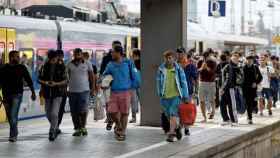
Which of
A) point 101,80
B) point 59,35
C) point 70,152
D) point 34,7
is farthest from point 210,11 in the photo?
point 70,152

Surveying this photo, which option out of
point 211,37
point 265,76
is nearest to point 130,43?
point 265,76

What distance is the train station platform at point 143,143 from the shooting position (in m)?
9.77

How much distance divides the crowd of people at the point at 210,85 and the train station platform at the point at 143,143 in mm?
392

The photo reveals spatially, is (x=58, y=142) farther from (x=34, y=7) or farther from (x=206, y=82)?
(x=34, y=7)

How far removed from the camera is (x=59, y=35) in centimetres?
1844

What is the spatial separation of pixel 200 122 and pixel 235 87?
3.60 feet

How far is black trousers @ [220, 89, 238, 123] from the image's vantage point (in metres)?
14.3

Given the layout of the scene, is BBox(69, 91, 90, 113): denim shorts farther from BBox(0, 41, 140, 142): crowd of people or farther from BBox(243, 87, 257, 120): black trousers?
BBox(243, 87, 257, 120): black trousers

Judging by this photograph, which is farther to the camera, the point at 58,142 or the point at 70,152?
the point at 58,142

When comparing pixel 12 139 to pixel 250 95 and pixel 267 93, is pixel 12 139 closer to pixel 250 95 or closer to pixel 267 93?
pixel 250 95

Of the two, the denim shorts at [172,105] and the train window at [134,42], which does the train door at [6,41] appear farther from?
the train window at [134,42]

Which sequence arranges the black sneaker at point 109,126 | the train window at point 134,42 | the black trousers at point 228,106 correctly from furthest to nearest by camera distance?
the train window at point 134,42 → the black trousers at point 228,106 → the black sneaker at point 109,126

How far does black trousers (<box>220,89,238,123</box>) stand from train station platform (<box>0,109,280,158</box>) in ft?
0.80

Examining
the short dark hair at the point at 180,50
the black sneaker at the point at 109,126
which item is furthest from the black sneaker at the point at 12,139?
the short dark hair at the point at 180,50
